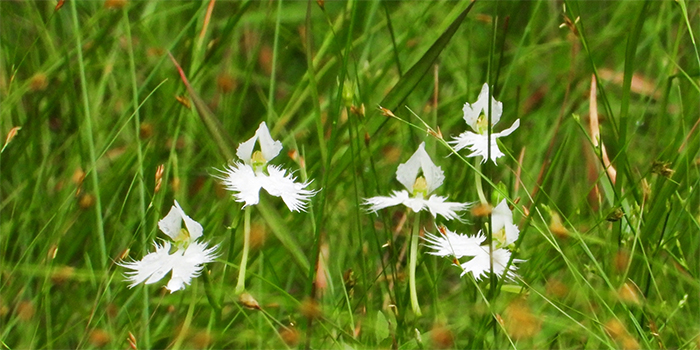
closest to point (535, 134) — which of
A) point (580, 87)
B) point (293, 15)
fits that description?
point (580, 87)

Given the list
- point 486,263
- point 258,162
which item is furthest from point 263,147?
point 486,263

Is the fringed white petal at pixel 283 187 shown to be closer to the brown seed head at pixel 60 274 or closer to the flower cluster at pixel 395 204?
the flower cluster at pixel 395 204

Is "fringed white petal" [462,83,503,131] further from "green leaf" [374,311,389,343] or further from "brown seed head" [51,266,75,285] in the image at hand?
"brown seed head" [51,266,75,285]

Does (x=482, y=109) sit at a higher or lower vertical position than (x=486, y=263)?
higher

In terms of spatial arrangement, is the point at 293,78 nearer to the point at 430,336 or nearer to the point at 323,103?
the point at 323,103

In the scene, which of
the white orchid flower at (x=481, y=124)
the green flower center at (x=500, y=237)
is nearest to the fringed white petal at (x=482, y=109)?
the white orchid flower at (x=481, y=124)

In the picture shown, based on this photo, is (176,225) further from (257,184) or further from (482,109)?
(482,109)
